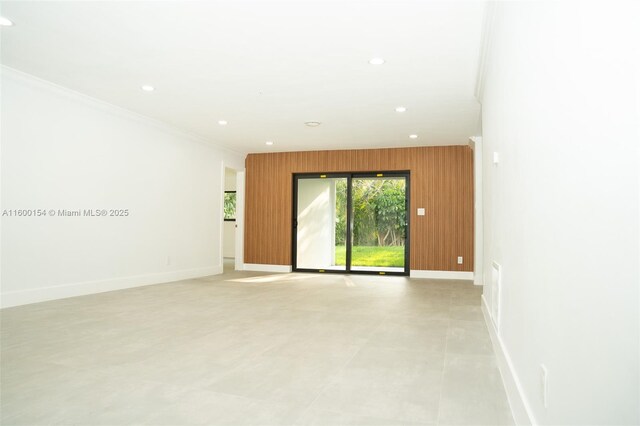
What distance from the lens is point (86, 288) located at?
5594mm

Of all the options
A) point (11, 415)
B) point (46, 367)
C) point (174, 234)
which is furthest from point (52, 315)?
point (174, 234)

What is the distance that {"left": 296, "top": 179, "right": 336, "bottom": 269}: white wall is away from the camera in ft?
29.6

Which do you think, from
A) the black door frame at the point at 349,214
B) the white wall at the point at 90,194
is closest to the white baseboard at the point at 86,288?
the white wall at the point at 90,194

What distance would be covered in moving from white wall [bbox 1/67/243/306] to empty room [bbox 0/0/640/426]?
3cm

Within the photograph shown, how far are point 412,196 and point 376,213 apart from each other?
0.84 m

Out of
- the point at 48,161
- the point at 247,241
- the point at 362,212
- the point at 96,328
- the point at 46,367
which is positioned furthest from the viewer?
the point at 247,241

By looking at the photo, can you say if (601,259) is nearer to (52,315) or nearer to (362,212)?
(52,315)

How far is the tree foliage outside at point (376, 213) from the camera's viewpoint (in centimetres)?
862

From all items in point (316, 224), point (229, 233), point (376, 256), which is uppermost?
point (316, 224)

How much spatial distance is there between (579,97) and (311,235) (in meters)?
8.12

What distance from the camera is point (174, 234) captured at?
→ 7.27 metres

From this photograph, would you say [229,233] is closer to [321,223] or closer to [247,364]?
[321,223]

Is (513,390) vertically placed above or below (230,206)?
below

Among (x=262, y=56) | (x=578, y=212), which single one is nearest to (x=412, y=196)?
(x=262, y=56)
